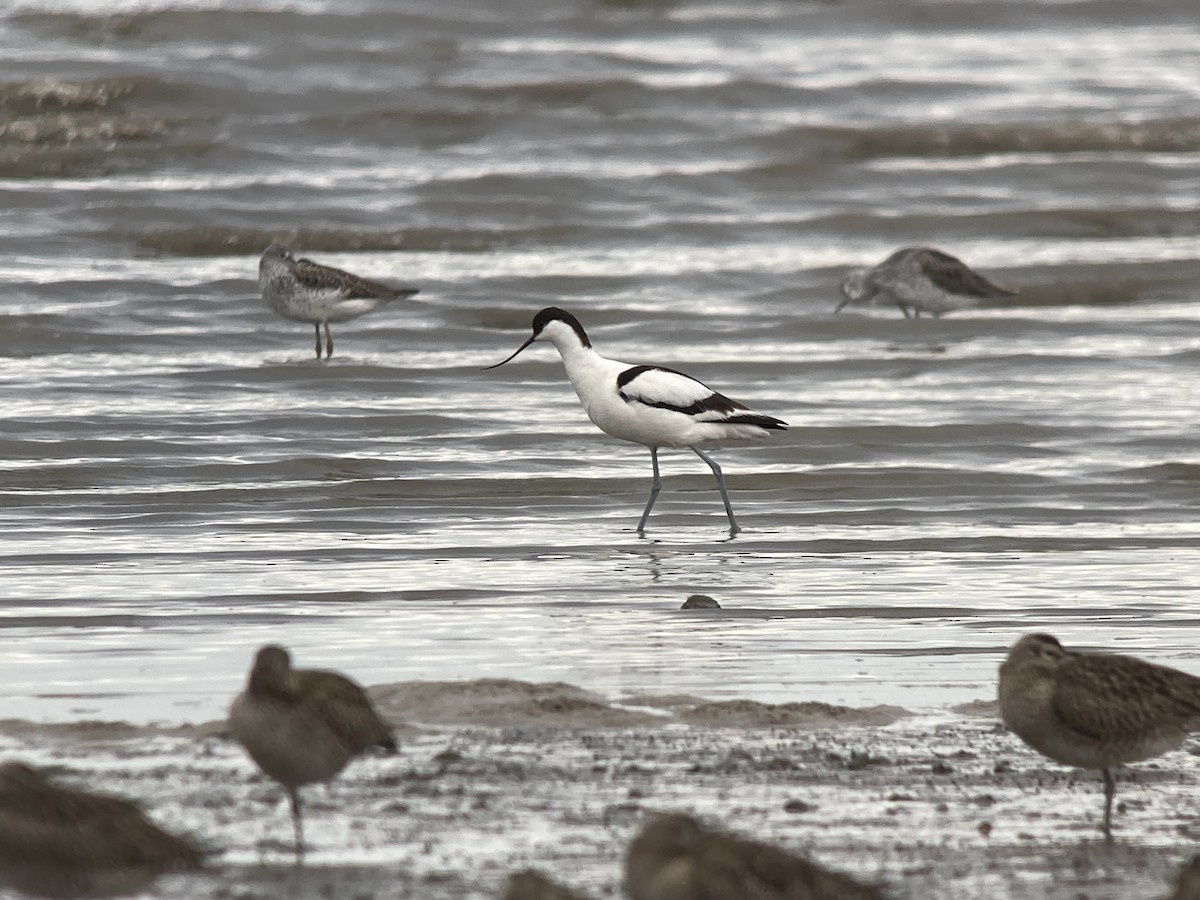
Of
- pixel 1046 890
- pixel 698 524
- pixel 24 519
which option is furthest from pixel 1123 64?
pixel 1046 890

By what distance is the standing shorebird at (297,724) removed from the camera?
5.39 m

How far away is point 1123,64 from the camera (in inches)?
1183

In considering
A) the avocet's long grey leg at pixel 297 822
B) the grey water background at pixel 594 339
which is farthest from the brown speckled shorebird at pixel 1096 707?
the avocet's long grey leg at pixel 297 822

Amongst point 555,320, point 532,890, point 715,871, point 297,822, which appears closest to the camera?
point 532,890

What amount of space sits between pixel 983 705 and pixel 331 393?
891 cm

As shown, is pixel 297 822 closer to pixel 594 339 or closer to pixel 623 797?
pixel 623 797

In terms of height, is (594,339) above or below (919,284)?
below

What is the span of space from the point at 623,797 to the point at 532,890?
1.41 m

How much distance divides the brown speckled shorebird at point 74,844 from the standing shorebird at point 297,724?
0.61 meters

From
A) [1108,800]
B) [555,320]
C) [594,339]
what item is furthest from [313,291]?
[1108,800]

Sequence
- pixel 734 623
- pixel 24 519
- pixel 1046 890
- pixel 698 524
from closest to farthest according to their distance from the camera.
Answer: pixel 1046 890
pixel 734 623
pixel 24 519
pixel 698 524

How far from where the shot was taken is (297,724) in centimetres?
540

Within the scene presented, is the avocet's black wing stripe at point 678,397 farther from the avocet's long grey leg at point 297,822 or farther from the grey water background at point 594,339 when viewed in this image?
the avocet's long grey leg at point 297,822

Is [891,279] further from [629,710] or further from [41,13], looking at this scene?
[41,13]
